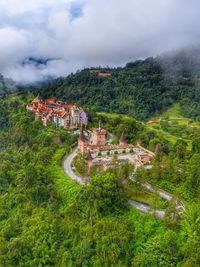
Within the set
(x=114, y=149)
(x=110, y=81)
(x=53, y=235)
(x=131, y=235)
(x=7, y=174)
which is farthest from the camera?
(x=110, y=81)

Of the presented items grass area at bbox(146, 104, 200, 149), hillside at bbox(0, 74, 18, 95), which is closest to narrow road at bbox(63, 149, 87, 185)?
grass area at bbox(146, 104, 200, 149)

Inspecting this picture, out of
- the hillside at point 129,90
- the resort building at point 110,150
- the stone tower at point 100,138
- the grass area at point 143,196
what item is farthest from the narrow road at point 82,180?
the hillside at point 129,90

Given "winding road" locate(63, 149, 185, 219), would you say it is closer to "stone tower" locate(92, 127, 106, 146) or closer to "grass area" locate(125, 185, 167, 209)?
"grass area" locate(125, 185, 167, 209)

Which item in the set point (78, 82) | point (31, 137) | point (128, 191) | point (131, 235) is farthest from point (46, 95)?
point (131, 235)

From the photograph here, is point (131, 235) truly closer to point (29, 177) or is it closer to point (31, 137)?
point (29, 177)

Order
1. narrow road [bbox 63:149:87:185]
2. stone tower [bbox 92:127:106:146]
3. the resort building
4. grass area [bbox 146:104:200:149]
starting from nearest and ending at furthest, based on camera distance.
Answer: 1. narrow road [bbox 63:149:87:185]
2. the resort building
3. stone tower [bbox 92:127:106:146]
4. grass area [bbox 146:104:200:149]

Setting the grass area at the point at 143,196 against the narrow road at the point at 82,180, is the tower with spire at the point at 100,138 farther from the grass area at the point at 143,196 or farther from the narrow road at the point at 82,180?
the grass area at the point at 143,196
